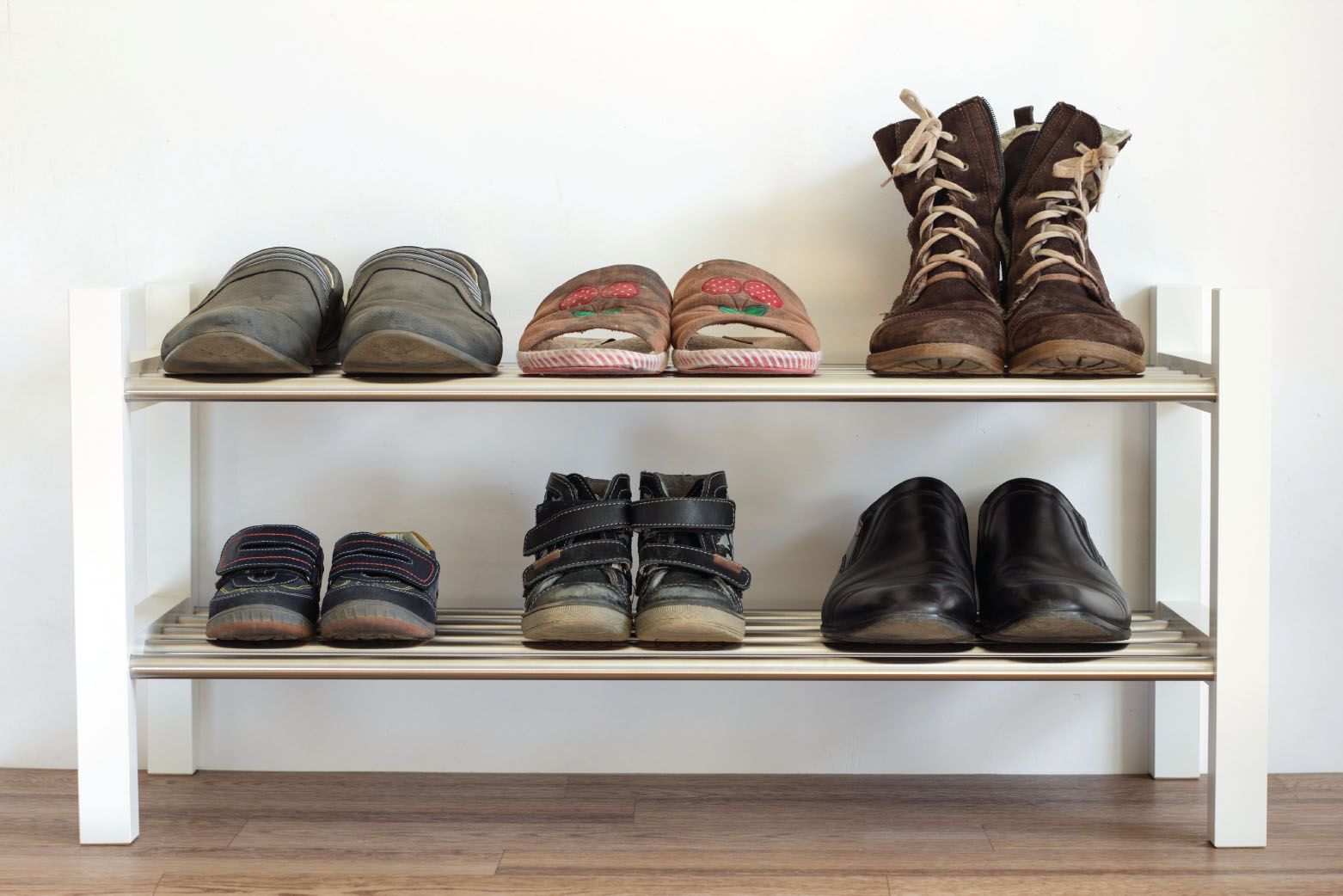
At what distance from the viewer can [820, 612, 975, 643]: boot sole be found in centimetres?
139

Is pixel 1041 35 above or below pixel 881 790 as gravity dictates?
above

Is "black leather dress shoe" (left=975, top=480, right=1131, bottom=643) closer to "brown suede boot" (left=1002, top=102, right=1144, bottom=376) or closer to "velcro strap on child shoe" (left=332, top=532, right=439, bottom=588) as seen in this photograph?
"brown suede boot" (left=1002, top=102, right=1144, bottom=376)

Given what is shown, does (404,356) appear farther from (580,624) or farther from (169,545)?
(169,545)

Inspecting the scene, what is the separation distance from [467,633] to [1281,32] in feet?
4.62

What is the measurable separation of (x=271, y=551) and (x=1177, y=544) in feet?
4.12

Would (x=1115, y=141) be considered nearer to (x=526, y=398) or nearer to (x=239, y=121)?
(x=526, y=398)

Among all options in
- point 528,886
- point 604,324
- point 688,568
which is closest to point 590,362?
point 604,324

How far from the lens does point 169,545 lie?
1.73 m

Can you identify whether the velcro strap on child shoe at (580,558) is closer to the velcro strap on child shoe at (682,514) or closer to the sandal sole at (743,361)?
the velcro strap on child shoe at (682,514)

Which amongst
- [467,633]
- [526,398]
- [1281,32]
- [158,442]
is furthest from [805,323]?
[158,442]

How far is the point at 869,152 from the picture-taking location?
5.61 ft

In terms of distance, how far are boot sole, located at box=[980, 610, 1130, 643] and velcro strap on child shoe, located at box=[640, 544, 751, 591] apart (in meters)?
0.33

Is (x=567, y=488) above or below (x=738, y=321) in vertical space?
below

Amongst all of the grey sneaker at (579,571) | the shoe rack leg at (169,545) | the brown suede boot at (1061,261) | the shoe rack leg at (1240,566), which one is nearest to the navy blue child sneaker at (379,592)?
the grey sneaker at (579,571)
